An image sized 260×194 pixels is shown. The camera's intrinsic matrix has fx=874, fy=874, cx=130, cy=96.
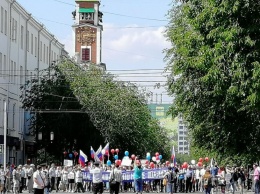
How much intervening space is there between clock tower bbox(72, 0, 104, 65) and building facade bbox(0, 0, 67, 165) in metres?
66.7

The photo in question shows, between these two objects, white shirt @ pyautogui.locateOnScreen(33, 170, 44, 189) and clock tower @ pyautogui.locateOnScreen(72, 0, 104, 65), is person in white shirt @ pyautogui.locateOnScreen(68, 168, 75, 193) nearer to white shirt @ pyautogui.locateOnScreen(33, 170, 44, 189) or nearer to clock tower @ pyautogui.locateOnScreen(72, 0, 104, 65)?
white shirt @ pyautogui.locateOnScreen(33, 170, 44, 189)

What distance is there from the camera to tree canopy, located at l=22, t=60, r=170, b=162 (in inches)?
2867

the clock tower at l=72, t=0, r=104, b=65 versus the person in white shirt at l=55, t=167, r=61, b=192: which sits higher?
the clock tower at l=72, t=0, r=104, b=65

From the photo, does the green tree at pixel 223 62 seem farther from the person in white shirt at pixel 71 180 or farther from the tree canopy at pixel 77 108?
the tree canopy at pixel 77 108

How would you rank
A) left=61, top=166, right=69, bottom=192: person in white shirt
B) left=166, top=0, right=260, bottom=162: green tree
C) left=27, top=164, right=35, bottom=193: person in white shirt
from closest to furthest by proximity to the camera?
left=166, top=0, right=260, bottom=162: green tree
left=27, top=164, right=35, bottom=193: person in white shirt
left=61, top=166, right=69, bottom=192: person in white shirt

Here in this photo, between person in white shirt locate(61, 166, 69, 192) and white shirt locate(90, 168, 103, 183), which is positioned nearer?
white shirt locate(90, 168, 103, 183)

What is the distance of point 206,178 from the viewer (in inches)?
1800

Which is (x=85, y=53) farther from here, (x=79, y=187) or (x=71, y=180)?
(x=79, y=187)

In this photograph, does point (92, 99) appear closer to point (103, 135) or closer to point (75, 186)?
point (103, 135)

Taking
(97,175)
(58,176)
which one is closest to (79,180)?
(58,176)

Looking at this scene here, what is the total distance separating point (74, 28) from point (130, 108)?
2952 inches

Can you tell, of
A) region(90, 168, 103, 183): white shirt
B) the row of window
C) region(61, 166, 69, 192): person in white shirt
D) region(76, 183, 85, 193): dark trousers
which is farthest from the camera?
the row of window

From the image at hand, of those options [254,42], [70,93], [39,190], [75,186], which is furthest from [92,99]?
[254,42]

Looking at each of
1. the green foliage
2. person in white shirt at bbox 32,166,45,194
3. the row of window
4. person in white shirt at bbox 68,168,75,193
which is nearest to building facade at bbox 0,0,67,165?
the row of window
